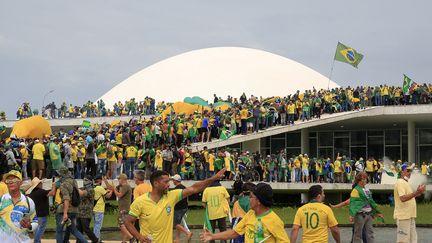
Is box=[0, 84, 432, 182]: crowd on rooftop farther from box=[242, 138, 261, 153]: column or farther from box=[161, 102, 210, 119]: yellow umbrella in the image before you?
box=[242, 138, 261, 153]: column

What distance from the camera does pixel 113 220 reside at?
69.9ft

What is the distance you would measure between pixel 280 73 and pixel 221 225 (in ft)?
157

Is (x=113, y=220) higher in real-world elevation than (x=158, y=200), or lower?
lower

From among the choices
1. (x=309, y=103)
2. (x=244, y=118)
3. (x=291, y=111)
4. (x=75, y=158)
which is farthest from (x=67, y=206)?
(x=309, y=103)

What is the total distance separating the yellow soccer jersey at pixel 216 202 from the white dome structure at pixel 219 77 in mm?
41728

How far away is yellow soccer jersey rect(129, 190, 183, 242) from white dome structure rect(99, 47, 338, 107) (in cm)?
4676

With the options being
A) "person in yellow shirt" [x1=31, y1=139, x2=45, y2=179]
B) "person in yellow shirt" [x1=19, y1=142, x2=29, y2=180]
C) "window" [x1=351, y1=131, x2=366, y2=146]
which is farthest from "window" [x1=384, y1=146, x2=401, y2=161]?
"person in yellow shirt" [x1=19, y1=142, x2=29, y2=180]

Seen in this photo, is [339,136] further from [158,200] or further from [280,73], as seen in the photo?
[158,200]

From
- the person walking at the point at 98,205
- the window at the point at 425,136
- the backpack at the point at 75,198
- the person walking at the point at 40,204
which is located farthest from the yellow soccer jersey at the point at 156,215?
the window at the point at 425,136

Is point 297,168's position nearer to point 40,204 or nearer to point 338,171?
point 338,171

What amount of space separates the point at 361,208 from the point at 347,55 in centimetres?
2800

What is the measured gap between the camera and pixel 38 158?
20734 millimetres

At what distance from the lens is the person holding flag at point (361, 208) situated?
476 inches

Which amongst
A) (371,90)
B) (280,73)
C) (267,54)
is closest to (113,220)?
(371,90)
